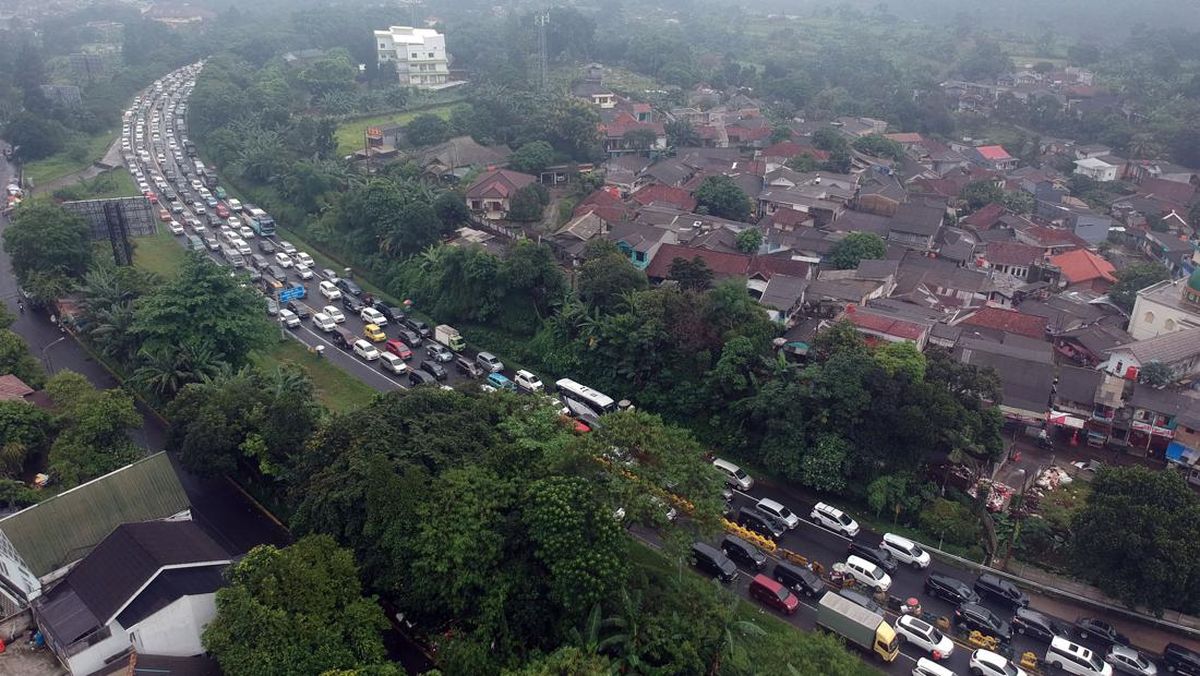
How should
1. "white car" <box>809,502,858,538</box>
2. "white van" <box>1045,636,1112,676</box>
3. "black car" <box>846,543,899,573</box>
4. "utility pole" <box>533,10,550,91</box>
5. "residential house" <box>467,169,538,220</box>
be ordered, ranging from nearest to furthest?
"white van" <box>1045,636,1112,676</box>, "black car" <box>846,543,899,573</box>, "white car" <box>809,502,858,538</box>, "residential house" <box>467,169,538,220</box>, "utility pole" <box>533,10,550,91</box>

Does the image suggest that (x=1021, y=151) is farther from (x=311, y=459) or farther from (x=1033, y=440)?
(x=311, y=459)

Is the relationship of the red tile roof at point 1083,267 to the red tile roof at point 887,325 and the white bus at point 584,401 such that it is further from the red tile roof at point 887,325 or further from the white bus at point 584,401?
the white bus at point 584,401

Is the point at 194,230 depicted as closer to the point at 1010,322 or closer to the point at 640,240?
the point at 640,240

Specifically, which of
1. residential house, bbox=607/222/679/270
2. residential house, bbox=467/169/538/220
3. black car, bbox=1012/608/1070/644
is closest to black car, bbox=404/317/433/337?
residential house, bbox=467/169/538/220

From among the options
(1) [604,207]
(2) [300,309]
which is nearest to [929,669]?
(1) [604,207]

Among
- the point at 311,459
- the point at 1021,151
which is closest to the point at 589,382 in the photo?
the point at 311,459

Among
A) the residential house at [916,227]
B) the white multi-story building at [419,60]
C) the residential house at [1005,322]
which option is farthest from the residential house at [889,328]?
the white multi-story building at [419,60]

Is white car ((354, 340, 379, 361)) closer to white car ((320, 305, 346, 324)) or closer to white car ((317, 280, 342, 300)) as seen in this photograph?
white car ((320, 305, 346, 324))
